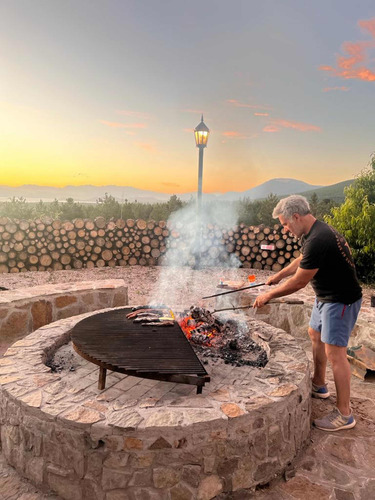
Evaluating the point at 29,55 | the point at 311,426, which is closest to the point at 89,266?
the point at 29,55

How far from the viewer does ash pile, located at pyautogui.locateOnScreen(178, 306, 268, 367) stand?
329 centimetres

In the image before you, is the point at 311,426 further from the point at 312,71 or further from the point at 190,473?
the point at 312,71

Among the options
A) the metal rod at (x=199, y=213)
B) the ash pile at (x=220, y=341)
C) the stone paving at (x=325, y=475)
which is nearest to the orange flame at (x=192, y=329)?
the ash pile at (x=220, y=341)

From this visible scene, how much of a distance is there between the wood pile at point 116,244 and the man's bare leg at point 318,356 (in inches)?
260

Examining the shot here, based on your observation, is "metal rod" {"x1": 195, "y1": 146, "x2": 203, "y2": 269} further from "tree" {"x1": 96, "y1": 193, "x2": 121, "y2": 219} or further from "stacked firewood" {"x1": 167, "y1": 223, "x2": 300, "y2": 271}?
"tree" {"x1": 96, "y1": 193, "x2": 121, "y2": 219}

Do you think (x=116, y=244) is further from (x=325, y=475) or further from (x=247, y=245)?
(x=325, y=475)

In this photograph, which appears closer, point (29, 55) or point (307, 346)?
point (307, 346)

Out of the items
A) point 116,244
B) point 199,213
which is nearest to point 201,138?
point 199,213

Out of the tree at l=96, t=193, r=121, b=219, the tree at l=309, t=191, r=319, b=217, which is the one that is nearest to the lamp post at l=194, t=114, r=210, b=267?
the tree at l=309, t=191, r=319, b=217

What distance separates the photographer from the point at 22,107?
11.7 meters

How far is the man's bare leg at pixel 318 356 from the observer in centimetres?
335

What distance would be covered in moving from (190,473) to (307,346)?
3.62m

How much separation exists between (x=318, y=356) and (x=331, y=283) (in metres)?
0.98

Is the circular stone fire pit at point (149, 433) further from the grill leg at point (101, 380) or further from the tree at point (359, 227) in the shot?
the tree at point (359, 227)
